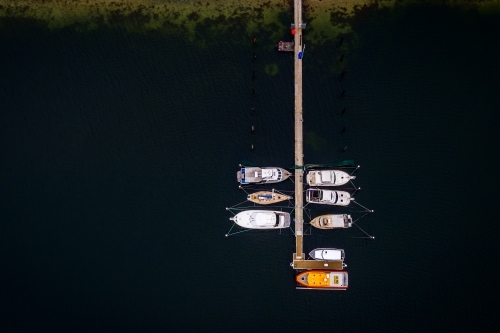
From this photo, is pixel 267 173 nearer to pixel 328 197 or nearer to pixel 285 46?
pixel 328 197

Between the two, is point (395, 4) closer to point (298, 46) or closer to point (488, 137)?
point (298, 46)

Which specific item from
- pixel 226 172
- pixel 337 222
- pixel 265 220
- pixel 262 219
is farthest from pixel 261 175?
pixel 337 222

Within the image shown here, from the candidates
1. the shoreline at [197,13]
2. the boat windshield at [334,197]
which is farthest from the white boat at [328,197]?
the shoreline at [197,13]

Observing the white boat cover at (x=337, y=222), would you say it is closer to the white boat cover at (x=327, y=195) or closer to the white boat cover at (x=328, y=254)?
the white boat cover at (x=327, y=195)

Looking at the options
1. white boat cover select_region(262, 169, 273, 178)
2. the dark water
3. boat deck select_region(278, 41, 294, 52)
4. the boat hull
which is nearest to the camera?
the boat hull

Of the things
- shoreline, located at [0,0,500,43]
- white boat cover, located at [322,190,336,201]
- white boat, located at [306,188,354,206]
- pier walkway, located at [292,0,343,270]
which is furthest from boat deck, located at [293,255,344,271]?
shoreline, located at [0,0,500,43]

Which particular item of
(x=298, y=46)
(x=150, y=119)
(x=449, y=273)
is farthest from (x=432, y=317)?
(x=150, y=119)

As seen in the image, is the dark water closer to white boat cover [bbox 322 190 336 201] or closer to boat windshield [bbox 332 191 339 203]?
boat windshield [bbox 332 191 339 203]
